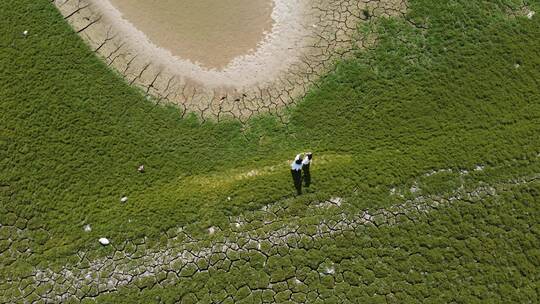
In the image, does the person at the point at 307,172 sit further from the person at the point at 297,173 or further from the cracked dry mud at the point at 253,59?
the cracked dry mud at the point at 253,59

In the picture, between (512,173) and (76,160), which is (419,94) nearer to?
(512,173)

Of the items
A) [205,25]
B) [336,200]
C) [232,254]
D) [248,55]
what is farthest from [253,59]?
[232,254]

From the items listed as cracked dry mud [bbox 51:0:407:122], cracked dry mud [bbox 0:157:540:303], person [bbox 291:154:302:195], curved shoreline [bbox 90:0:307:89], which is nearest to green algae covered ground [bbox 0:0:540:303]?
cracked dry mud [bbox 0:157:540:303]

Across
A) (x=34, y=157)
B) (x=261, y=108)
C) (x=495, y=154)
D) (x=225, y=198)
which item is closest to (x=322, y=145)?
(x=261, y=108)

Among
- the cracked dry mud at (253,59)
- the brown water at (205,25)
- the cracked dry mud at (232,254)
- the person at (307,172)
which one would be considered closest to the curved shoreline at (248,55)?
the cracked dry mud at (253,59)

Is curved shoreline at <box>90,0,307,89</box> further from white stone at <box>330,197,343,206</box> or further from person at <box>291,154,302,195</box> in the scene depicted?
white stone at <box>330,197,343,206</box>
